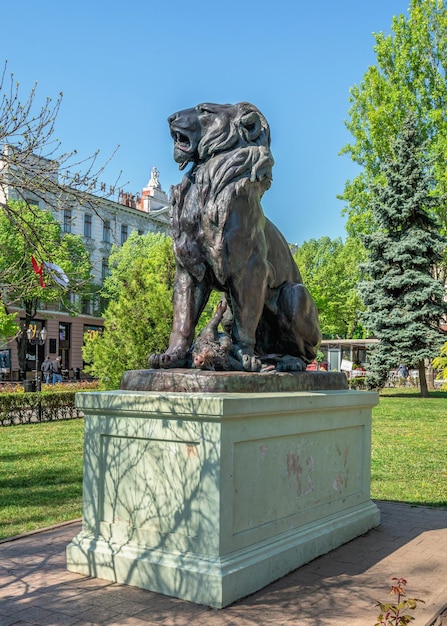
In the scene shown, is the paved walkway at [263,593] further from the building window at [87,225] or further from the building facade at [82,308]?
the building window at [87,225]

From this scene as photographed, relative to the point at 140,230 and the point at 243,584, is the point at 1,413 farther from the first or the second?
the point at 140,230

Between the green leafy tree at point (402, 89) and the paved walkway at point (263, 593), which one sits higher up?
the green leafy tree at point (402, 89)

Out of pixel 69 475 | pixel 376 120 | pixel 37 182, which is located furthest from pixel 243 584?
pixel 376 120

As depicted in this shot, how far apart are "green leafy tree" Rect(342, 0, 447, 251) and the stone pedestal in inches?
951

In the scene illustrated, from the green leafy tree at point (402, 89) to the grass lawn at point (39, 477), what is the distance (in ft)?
60.8

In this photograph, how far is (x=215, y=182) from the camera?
15.4 ft

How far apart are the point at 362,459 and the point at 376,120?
24628 millimetres

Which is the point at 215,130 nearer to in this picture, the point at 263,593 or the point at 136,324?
the point at 263,593

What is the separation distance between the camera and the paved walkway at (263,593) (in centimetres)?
364

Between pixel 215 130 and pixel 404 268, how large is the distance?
21.0 meters

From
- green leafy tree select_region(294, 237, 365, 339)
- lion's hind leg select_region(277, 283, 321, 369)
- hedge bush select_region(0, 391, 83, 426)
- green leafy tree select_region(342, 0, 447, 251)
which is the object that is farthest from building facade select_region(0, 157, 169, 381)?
lion's hind leg select_region(277, 283, 321, 369)

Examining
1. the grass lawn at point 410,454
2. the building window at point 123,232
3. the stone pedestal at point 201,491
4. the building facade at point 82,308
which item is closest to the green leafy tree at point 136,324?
the grass lawn at point 410,454

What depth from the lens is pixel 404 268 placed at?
24.7 metres

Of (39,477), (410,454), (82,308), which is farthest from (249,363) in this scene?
(82,308)
